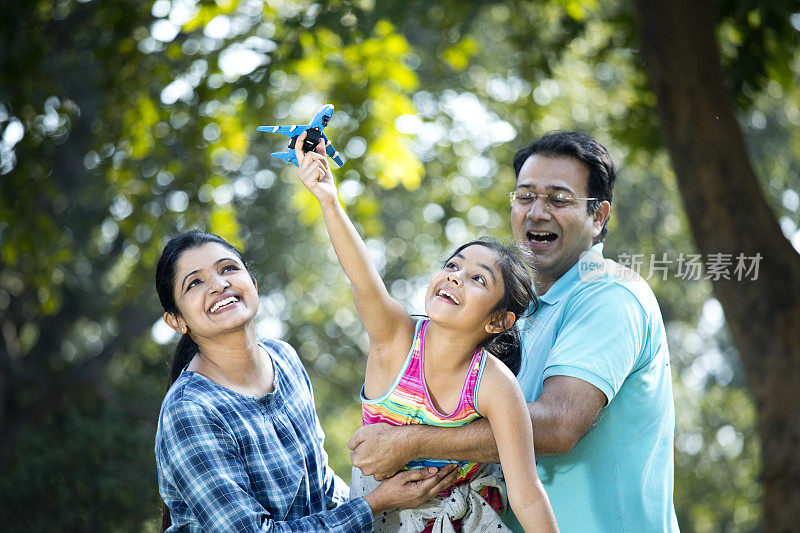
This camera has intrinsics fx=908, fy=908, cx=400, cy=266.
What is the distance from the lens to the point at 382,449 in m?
2.45

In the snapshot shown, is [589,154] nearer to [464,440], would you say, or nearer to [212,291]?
[464,440]

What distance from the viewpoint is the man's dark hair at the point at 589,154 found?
3137 mm

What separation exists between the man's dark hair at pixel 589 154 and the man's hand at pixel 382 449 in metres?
1.15

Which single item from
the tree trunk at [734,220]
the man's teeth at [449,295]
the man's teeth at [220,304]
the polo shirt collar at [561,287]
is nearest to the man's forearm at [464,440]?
the man's teeth at [449,295]

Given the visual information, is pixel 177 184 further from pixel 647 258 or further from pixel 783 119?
pixel 783 119

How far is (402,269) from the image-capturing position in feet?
43.9

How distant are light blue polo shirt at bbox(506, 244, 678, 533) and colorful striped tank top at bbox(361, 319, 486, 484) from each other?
290 millimetres

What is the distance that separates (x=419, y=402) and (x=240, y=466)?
0.51 meters

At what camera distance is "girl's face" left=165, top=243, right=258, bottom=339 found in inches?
104

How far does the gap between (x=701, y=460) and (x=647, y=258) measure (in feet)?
15.4

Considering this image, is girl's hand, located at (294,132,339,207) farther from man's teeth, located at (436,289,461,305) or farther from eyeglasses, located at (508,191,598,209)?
eyeglasses, located at (508,191,598,209)

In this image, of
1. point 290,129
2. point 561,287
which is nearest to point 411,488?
point 561,287

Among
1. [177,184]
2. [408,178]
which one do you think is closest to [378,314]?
[408,178]

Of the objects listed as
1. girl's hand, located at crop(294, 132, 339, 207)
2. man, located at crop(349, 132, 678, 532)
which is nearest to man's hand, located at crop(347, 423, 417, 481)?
man, located at crop(349, 132, 678, 532)
